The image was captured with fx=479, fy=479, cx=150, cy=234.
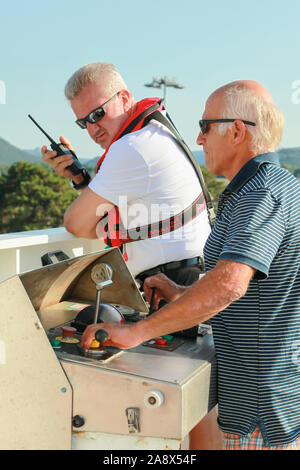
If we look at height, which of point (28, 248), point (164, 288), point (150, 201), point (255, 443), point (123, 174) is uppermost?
point (123, 174)

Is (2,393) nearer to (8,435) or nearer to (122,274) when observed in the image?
(8,435)

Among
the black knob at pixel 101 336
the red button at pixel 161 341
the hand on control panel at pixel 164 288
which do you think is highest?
the black knob at pixel 101 336

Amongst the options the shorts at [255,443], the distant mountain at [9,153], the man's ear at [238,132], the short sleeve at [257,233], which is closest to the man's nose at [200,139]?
the man's ear at [238,132]

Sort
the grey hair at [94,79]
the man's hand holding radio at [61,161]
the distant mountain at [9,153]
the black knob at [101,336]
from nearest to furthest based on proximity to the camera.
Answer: the black knob at [101,336] < the grey hair at [94,79] < the man's hand holding radio at [61,161] < the distant mountain at [9,153]

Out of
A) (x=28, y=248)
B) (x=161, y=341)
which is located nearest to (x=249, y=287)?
(x=161, y=341)

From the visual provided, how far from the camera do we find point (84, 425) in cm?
144

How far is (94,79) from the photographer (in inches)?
102

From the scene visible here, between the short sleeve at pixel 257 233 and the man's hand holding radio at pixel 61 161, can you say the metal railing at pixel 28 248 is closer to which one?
the man's hand holding radio at pixel 61 161

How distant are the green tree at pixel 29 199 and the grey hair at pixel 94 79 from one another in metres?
30.9

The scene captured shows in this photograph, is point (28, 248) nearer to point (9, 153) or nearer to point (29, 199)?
point (29, 199)

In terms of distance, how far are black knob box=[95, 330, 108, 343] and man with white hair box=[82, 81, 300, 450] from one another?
0.08ft

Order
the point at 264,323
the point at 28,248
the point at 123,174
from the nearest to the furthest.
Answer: the point at 264,323, the point at 123,174, the point at 28,248

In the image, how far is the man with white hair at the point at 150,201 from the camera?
7.50 feet

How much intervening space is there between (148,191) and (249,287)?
92 cm
